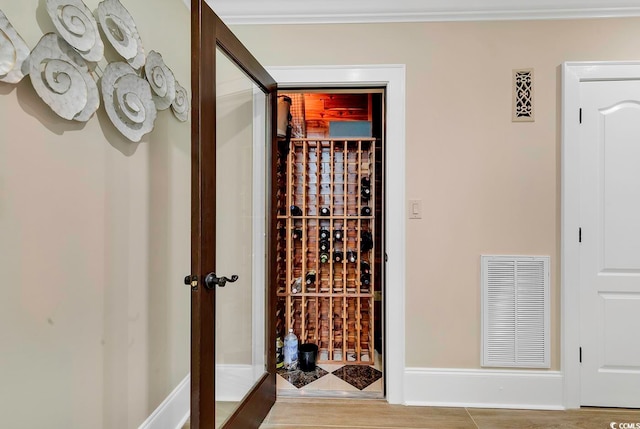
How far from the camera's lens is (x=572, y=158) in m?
2.10

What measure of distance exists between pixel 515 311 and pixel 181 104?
237cm

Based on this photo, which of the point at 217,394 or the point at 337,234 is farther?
the point at 337,234

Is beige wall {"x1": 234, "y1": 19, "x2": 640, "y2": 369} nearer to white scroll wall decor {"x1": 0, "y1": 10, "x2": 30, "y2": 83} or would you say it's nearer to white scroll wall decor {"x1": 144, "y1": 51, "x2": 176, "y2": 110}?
white scroll wall decor {"x1": 144, "y1": 51, "x2": 176, "y2": 110}

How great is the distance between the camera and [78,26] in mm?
1183

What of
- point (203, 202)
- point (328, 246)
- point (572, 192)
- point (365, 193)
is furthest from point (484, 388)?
point (203, 202)

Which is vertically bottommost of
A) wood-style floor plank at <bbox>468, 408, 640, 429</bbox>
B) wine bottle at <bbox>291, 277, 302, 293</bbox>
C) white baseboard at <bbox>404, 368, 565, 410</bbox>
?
wood-style floor plank at <bbox>468, 408, 640, 429</bbox>

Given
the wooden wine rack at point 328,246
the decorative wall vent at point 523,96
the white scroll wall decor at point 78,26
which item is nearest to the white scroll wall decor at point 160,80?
the white scroll wall decor at point 78,26

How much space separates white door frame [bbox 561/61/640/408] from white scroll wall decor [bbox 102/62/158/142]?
7.79ft

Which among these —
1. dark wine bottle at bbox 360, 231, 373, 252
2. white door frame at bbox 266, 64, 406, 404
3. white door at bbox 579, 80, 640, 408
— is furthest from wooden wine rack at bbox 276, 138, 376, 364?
white door at bbox 579, 80, 640, 408

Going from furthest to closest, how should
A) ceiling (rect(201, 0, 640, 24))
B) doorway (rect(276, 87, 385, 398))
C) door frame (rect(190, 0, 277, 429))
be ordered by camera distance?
1. doorway (rect(276, 87, 385, 398))
2. ceiling (rect(201, 0, 640, 24))
3. door frame (rect(190, 0, 277, 429))

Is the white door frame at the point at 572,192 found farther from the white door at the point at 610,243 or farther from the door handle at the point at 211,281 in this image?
the door handle at the point at 211,281

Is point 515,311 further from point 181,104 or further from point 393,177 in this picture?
point 181,104

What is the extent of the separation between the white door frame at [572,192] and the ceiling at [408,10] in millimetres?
335

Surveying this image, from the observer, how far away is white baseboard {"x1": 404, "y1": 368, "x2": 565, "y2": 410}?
2113 mm
